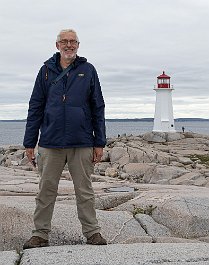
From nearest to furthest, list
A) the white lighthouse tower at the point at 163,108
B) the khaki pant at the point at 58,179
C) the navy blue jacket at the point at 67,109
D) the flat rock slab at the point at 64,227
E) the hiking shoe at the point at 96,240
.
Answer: the navy blue jacket at the point at 67,109, the khaki pant at the point at 58,179, the hiking shoe at the point at 96,240, the flat rock slab at the point at 64,227, the white lighthouse tower at the point at 163,108

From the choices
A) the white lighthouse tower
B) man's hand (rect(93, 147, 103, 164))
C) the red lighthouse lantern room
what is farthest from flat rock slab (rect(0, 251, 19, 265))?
the red lighthouse lantern room

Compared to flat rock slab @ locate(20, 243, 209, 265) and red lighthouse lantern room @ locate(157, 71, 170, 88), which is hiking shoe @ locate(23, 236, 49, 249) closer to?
flat rock slab @ locate(20, 243, 209, 265)

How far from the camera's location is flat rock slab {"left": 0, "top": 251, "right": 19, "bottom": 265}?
5379mm

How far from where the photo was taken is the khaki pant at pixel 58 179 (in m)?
6.00

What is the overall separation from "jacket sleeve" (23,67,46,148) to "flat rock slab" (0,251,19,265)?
1.32 m

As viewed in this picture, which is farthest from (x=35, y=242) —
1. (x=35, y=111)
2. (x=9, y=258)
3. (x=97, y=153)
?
(x=35, y=111)

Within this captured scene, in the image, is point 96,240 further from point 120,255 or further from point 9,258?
point 9,258

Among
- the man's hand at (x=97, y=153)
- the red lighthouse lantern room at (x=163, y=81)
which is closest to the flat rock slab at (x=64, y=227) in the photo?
the man's hand at (x=97, y=153)

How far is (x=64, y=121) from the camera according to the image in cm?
586

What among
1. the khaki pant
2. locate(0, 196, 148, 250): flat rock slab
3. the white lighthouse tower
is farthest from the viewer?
the white lighthouse tower

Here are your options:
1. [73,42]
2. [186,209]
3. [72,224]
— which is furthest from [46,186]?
[186,209]

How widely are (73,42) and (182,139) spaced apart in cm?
3363

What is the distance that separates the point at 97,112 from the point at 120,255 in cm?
175

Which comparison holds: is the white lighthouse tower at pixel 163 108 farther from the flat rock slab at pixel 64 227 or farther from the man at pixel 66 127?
the man at pixel 66 127
